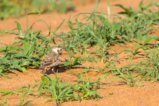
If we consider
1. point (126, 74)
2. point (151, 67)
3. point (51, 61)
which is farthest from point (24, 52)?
point (151, 67)

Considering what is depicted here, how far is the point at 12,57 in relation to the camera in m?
4.65

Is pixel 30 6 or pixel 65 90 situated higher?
pixel 30 6

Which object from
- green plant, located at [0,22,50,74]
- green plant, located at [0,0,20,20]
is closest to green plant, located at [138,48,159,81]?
green plant, located at [0,22,50,74]

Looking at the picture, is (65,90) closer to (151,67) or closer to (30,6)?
(151,67)

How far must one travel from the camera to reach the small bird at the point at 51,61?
439cm

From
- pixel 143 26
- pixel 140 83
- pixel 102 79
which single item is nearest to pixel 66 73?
pixel 102 79

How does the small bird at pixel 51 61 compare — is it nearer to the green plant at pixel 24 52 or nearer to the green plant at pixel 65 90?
the green plant at pixel 24 52

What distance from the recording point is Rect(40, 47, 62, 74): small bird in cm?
439

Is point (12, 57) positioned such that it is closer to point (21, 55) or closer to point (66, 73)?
point (21, 55)

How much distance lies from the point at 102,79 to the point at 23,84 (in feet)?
2.01

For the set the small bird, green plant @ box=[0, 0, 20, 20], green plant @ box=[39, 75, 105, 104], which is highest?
green plant @ box=[0, 0, 20, 20]

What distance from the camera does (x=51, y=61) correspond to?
4.39 meters

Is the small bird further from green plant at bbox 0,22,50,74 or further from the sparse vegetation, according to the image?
the sparse vegetation

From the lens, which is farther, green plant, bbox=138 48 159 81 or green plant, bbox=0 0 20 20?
green plant, bbox=0 0 20 20
